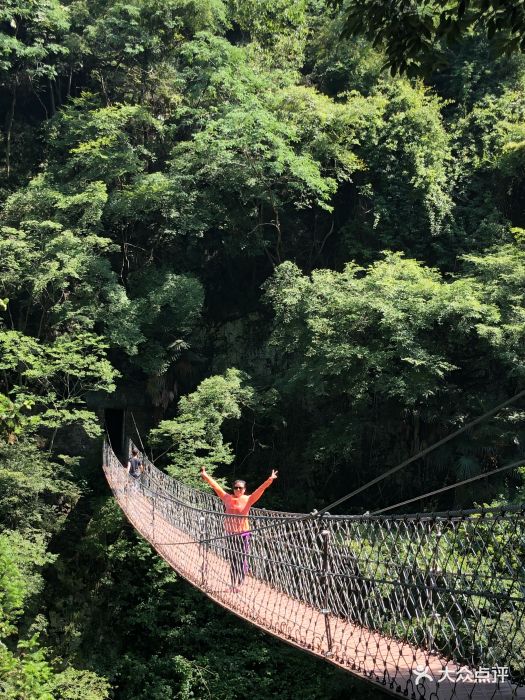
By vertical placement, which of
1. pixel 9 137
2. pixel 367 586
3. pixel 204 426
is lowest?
pixel 367 586

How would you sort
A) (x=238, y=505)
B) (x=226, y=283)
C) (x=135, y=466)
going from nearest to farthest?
(x=238, y=505), (x=135, y=466), (x=226, y=283)

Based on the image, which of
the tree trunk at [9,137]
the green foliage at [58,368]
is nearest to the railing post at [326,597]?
the green foliage at [58,368]

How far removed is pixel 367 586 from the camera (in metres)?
4.14

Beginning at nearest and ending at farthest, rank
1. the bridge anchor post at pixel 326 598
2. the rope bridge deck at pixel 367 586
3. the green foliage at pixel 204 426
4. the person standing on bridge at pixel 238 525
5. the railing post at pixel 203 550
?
the rope bridge deck at pixel 367 586, the bridge anchor post at pixel 326 598, the person standing on bridge at pixel 238 525, the railing post at pixel 203 550, the green foliage at pixel 204 426

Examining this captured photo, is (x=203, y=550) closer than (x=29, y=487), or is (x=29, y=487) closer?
(x=203, y=550)

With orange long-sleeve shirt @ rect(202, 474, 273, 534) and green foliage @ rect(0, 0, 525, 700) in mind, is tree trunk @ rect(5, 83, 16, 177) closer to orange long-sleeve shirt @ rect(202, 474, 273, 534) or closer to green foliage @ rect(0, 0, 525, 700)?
green foliage @ rect(0, 0, 525, 700)

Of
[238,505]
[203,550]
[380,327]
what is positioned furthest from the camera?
[380,327]

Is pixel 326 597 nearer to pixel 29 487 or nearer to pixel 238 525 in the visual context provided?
pixel 238 525

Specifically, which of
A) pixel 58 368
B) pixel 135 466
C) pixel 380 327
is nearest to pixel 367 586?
pixel 135 466

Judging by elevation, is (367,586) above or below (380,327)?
below

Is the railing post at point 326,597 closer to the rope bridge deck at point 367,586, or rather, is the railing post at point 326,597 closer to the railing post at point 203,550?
the rope bridge deck at point 367,586

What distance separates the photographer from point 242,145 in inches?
331

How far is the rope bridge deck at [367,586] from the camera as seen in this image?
234 cm

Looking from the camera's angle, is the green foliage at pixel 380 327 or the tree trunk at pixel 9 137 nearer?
the green foliage at pixel 380 327
